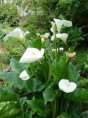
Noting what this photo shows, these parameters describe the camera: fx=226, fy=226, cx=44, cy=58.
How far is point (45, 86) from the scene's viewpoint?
2271 millimetres

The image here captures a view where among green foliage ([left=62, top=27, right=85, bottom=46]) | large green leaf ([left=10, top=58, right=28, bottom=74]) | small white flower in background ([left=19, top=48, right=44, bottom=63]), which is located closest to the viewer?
small white flower in background ([left=19, top=48, right=44, bottom=63])

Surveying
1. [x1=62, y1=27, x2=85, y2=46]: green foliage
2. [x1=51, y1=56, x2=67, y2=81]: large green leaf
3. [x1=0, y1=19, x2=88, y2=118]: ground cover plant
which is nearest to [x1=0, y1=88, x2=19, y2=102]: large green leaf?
[x1=0, y1=19, x2=88, y2=118]: ground cover plant

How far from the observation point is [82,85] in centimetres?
239

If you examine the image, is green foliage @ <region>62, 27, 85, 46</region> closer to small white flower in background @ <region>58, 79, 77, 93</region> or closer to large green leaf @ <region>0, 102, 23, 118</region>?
large green leaf @ <region>0, 102, 23, 118</region>

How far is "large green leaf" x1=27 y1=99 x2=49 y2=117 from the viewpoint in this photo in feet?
6.93

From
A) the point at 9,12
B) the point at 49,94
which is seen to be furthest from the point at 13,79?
the point at 9,12

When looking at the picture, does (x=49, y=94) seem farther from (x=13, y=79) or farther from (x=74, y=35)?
(x=74, y=35)

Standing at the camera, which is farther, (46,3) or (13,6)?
(13,6)

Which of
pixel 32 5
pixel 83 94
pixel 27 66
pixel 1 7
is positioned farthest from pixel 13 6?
pixel 83 94

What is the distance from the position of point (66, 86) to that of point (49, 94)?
21 centimetres

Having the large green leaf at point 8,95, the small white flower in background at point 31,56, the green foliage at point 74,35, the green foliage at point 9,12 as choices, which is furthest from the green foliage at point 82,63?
the green foliage at point 9,12

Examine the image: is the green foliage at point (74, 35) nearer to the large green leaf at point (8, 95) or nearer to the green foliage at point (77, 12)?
the green foliage at point (77, 12)

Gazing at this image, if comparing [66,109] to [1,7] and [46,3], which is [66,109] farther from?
[1,7]

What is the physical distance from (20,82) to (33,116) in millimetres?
370
